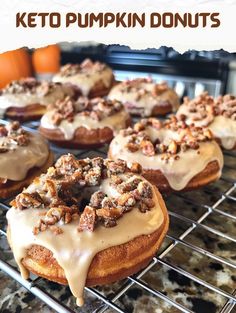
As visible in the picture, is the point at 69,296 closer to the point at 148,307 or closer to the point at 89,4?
the point at 148,307

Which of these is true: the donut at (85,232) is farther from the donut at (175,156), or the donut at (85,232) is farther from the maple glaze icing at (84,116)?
the maple glaze icing at (84,116)

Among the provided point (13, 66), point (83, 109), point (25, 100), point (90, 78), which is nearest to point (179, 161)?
point (83, 109)

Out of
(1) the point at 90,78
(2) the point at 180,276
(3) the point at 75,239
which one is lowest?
(2) the point at 180,276

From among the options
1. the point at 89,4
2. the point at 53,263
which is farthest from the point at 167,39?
the point at 53,263

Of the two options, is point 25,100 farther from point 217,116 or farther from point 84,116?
point 217,116

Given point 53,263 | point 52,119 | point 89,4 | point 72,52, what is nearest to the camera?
point 89,4
